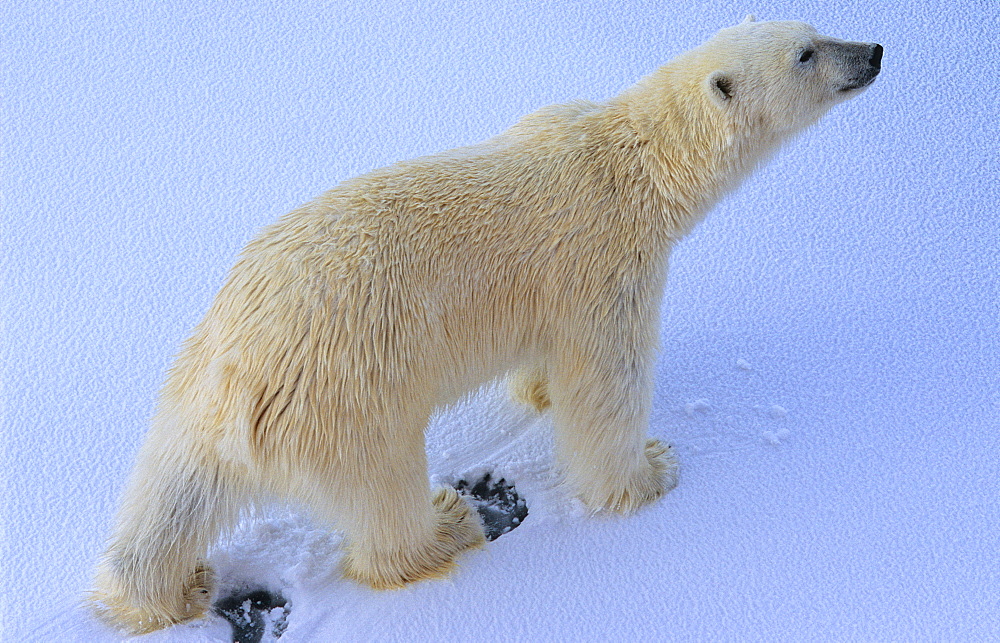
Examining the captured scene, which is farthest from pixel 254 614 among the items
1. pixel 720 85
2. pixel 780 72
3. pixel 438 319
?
pixel 780 72

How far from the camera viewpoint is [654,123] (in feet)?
8.22

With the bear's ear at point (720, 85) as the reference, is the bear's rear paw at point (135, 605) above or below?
below

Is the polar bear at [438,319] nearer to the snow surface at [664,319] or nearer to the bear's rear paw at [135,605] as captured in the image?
the bear's rear paw at [135,605]

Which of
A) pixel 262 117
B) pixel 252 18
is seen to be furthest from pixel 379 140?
pixel 252 18

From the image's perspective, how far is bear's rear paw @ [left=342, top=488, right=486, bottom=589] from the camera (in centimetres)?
242

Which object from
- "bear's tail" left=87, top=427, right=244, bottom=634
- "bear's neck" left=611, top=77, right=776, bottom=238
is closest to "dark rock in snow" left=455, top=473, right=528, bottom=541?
"bear's tail" left=87, top=427, right=244, bottom=634

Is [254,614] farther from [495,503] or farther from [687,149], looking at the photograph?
[687,149]

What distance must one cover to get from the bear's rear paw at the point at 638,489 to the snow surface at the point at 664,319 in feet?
0.16

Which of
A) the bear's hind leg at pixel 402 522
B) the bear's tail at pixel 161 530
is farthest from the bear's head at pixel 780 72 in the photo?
the bear's tail at pixel 161 530

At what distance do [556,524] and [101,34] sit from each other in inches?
139

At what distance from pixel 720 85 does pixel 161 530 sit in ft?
5.95

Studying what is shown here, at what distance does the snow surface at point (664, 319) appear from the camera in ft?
8.21

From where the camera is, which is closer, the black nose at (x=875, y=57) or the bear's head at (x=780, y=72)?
the bear's head at (x=780, y=72)

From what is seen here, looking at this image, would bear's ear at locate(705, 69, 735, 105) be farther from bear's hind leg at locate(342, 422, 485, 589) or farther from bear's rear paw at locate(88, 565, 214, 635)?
bear's rear paw at locate(88, 565, 214, 635)
